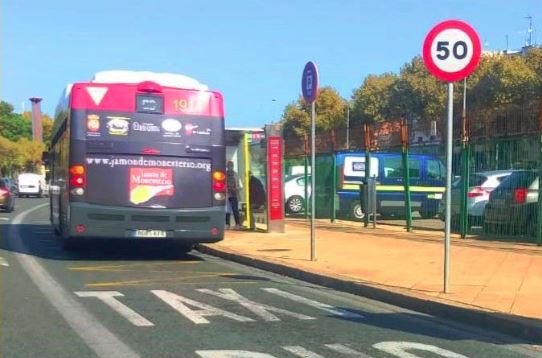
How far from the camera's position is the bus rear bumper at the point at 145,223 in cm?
1204

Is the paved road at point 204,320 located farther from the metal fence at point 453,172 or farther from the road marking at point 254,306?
the metal fence at point 453,172

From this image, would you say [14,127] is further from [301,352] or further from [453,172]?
[301,352]

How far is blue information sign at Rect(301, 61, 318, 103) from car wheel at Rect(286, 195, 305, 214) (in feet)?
43.3

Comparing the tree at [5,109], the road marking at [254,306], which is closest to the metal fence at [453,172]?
the road marking at [254,306]

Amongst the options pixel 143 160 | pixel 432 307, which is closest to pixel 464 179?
pixel 143 160

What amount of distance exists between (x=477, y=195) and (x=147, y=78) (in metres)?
8.15

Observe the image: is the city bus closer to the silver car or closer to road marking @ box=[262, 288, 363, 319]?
road marking @ box=[262, 288, 363, 319]

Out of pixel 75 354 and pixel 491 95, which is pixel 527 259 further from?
pixel 491 95

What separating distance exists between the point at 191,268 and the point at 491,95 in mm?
47023

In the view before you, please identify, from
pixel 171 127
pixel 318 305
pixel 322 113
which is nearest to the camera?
pixel 318 305

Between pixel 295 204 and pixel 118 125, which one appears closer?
pixel 118 125

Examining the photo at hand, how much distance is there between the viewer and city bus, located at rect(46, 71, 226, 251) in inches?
475

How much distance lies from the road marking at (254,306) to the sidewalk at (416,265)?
4.95 feet

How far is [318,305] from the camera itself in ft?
27.9
